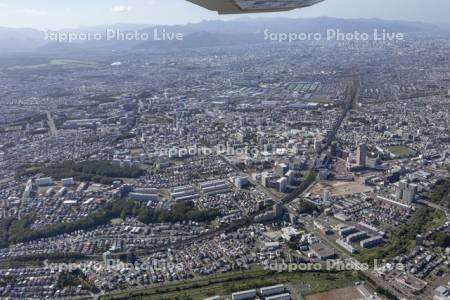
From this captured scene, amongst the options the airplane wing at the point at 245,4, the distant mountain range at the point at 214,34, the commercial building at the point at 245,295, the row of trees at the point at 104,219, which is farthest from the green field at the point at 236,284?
the distant mountain range at the point at 214,34

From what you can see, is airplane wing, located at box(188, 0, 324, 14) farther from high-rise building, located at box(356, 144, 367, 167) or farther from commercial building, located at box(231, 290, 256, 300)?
high-rise building, located at box(356, 144, 367, 167)

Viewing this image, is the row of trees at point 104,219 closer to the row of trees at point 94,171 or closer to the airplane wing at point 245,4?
the row of trees at point 94,171

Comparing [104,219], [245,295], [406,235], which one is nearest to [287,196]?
[406,235]

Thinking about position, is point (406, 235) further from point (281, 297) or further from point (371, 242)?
point (281, 297)

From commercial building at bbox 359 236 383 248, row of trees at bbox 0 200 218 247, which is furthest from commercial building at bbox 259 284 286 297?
row of trees at bbox 0 200 218 247

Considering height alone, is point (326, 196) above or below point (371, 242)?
above

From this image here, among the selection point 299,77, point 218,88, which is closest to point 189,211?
point 218,88
